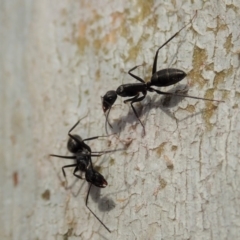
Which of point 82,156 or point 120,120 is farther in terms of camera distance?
point 82,156

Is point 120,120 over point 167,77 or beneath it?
beneath

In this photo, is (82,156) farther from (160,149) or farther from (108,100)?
(160,149)

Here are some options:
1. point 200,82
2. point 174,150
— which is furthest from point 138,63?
point 174,150

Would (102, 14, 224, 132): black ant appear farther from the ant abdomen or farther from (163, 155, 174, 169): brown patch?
(163, 155, 174, 169): brown patch

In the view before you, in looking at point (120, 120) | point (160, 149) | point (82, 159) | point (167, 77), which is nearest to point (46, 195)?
point (82, 159)

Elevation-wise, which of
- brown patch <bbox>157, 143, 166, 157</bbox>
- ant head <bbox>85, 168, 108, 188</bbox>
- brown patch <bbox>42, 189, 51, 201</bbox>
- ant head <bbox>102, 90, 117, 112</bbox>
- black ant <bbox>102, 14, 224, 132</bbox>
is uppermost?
black ant <bbox>102, 14, 224, 132</bbox>

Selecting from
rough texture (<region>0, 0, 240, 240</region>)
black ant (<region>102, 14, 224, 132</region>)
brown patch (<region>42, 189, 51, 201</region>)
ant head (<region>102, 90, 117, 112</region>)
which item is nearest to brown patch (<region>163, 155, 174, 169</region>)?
rough texture (<region>0, 0, 240, 240</region>)

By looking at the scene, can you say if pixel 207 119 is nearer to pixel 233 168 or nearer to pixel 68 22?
pixel 233 168
